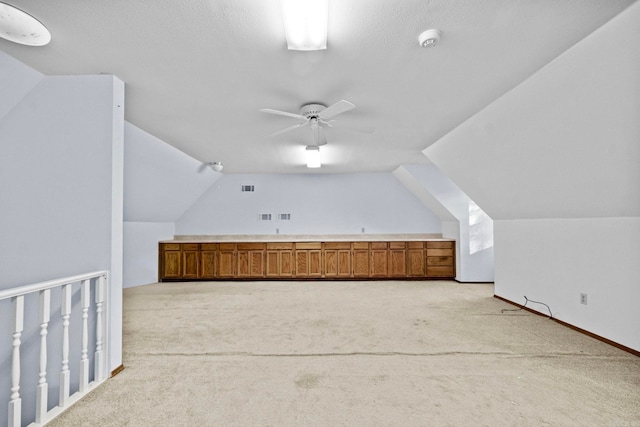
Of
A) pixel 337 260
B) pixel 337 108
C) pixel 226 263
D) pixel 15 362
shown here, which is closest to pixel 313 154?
pixel 337 108

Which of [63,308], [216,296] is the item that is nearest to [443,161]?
[216,296]

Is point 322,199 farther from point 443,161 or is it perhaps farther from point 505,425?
point 505,425

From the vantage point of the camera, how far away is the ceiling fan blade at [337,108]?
2.43 meters

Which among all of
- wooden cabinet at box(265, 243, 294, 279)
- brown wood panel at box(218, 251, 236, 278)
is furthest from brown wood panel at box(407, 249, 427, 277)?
brown wood panel at box(218, 251, 236, 278)

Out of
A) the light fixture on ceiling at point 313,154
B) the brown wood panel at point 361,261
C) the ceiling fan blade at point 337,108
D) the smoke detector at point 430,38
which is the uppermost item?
the smoke detector at point 430,38

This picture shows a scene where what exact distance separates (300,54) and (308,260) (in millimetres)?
4523

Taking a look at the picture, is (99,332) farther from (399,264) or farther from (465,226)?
(465,226)

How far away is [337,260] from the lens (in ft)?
19.8

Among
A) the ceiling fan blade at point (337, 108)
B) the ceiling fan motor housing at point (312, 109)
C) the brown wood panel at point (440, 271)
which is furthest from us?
the brown wood panel at point (440, 271)

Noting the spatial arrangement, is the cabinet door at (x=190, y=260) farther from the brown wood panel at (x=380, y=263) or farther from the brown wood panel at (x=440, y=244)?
the brown wood panel at (x=440, y=244)

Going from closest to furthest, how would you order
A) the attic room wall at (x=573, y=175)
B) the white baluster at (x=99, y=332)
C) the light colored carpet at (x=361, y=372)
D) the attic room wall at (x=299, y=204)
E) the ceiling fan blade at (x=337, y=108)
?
the light colored carpet at (x=361, y=372) < the attic room wall at (x=573, y=175) < the white baluster at (x=99, y=332) < the ceiling fan blade at (x=337, y=108) < the attic room wall at (x=299, y=204)

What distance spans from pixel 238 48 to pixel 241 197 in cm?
489

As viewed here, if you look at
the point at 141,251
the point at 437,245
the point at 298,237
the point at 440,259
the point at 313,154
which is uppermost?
the point at 313,154

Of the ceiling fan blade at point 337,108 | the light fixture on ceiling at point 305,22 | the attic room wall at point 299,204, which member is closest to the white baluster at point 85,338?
the light fixture on ceiling at point 305,22
